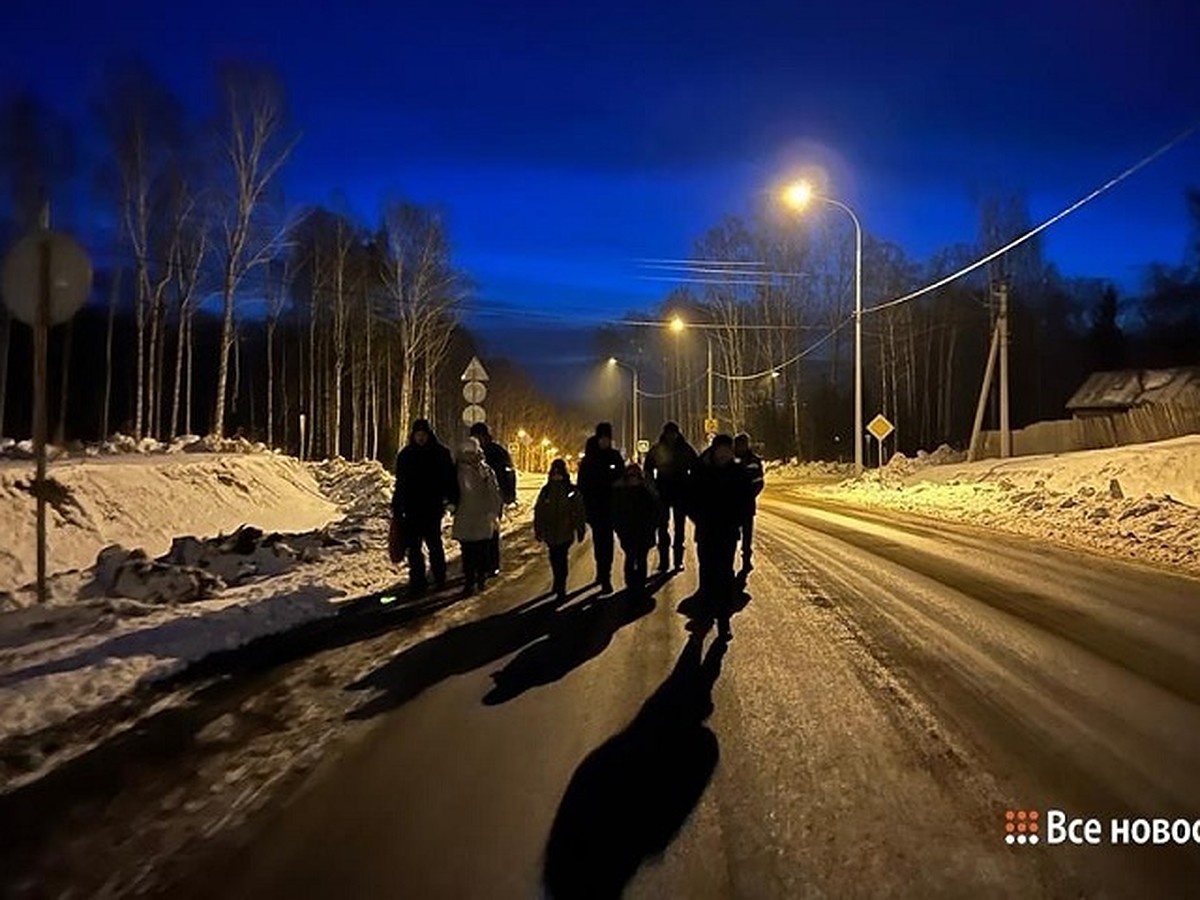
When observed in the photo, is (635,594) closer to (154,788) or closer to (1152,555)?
(154,788)

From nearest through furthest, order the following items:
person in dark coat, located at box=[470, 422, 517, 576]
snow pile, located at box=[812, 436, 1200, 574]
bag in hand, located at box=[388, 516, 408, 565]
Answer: bag in hand, located at box=[388, 516, 408, 565], person in dark coat, located at box=[470, 422, 517, 576], snow pile, located at box=[812, 436, 1200, 574]

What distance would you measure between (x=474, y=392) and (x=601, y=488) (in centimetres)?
1197

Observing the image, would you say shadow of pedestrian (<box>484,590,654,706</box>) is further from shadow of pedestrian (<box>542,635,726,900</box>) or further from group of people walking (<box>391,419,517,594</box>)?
group of people walking (<box>391,419,517,594</box>)

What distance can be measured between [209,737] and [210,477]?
61.0ft

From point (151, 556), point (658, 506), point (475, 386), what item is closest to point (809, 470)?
point (475, 386)

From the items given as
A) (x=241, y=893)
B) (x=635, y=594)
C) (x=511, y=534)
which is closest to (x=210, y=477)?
(x=511, y=534)

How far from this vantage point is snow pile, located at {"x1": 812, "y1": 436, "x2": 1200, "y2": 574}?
18.5 meters

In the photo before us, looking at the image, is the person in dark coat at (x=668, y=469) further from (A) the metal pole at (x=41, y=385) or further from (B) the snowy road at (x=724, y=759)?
(A) the metal pole at (x=41, y=385)

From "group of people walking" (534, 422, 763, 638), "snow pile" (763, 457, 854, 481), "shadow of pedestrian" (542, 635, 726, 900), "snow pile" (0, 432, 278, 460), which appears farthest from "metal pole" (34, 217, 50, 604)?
"snow pile" (763, 457, 854, 481)

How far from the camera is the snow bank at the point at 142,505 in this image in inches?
656

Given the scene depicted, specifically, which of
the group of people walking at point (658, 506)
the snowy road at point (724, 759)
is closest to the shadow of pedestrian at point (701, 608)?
the group of people walking at point (658, 506)

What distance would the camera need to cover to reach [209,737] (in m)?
6.86

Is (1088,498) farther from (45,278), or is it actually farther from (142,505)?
(45,278)

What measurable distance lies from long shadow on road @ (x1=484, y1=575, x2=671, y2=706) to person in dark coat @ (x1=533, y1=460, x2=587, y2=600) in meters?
A: 0.53
